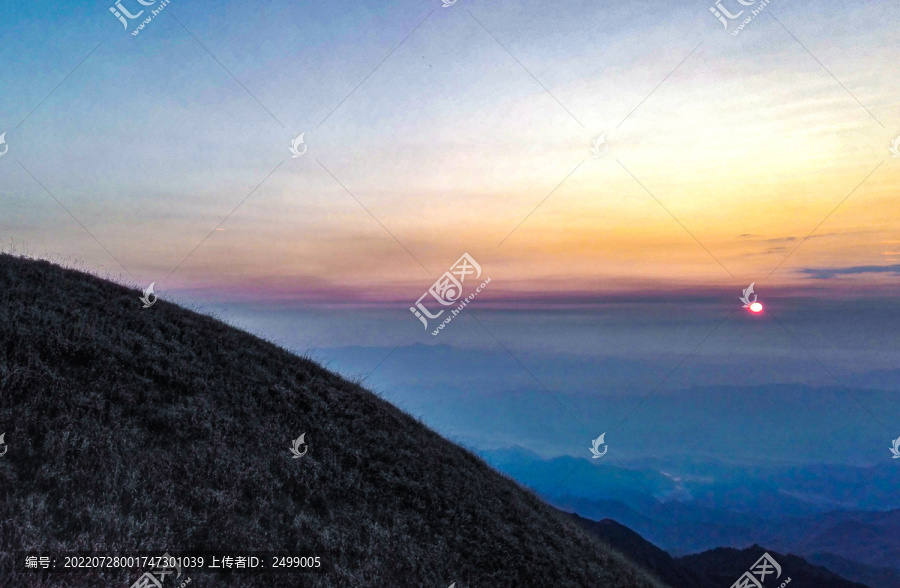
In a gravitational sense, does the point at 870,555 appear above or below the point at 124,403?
below

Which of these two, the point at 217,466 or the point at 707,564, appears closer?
the point at 217,466

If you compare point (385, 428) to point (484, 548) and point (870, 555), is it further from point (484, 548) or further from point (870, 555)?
point (870, 555)

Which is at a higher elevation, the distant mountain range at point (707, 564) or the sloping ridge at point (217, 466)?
the sloping ridge at point (217, 466)

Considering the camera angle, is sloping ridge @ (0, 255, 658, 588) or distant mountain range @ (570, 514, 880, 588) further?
distant mountain range @ (570, 514, 880, 588)

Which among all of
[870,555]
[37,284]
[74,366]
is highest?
[37,284]

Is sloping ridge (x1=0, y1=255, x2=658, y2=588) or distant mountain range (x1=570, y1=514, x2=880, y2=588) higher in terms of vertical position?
sloping ridge (x1=0, y1=255, x2=658, y2=588)

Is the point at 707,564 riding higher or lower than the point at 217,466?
lower

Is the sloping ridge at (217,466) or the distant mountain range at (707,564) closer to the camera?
the sloping ridge at (217,466)

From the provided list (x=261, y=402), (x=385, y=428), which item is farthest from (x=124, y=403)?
(x=385, y=428)
